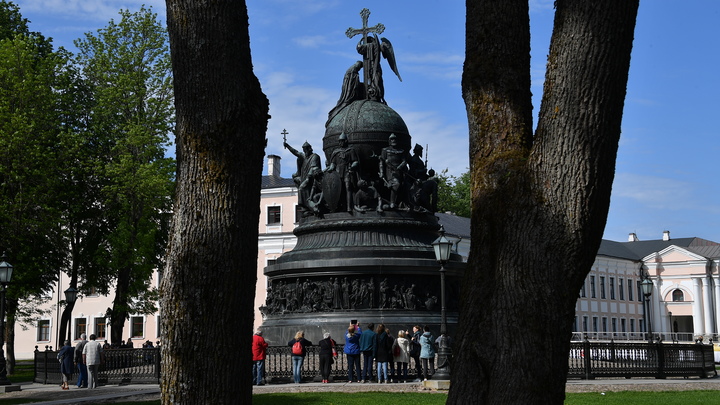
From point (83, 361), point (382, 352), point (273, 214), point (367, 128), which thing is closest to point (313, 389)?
point (382, 352)

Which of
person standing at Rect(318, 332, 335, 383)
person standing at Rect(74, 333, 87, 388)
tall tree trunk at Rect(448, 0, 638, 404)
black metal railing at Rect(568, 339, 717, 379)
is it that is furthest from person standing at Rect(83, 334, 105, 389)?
tall tree trunk at Rect(448, 0, 638, 404)

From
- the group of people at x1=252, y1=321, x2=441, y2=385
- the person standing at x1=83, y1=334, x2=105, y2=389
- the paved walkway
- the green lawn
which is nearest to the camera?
the green lawn

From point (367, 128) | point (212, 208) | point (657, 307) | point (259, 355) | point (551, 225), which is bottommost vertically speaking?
point (259, 355)

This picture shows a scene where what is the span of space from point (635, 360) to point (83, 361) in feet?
47.7

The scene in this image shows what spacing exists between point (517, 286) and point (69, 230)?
122 feet

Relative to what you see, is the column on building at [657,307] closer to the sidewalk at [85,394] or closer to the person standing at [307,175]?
the person standing at [307,175]

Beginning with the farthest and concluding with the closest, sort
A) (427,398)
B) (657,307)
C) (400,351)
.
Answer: (657,307) → (400,351) → (427,398)

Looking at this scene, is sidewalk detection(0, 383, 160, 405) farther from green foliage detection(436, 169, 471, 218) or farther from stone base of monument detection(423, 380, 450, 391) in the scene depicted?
green foliage detection(436, 169, 471, 218)

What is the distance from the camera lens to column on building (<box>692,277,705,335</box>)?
95906mm

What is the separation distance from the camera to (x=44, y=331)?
70250mm

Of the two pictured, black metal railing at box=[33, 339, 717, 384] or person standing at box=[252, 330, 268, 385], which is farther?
black metal railing at box=[33, 339, 717, 384]

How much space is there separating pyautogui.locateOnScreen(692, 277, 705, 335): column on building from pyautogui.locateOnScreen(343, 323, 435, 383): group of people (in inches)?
3207

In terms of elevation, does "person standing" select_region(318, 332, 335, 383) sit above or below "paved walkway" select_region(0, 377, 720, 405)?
above

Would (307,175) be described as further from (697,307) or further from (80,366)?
(697,307)
